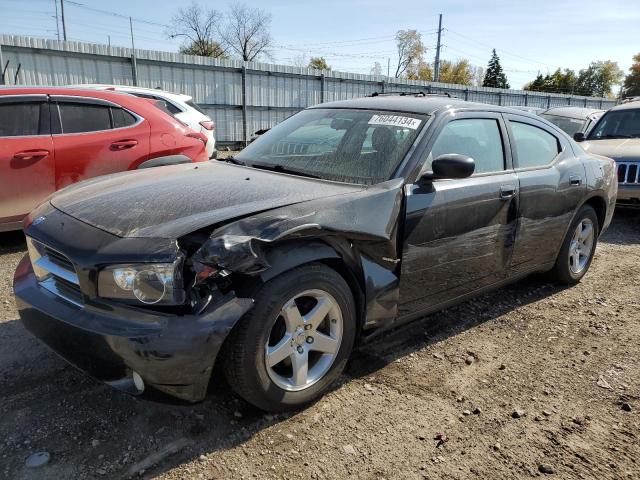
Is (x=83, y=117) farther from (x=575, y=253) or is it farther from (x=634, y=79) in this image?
(x=634, y=79)

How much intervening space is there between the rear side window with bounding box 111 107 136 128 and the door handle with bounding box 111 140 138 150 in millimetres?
219

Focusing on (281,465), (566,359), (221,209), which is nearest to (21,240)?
(221,209)

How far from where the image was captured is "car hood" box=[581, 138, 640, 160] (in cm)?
735

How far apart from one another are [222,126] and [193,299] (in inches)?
546

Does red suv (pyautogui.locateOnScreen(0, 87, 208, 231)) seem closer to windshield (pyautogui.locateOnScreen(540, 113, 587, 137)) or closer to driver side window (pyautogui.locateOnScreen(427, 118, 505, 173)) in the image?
driver side window (pyautogui.locateOnScreen(427, 118, 505, 173))

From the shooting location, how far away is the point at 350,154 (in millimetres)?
3289

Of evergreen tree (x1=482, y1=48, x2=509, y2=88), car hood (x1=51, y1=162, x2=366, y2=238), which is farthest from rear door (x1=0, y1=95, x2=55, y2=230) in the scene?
evergreen tree (x1=482, y1=48, x2=509, y2=88)

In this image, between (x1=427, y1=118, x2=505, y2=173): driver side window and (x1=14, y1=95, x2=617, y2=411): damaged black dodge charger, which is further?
(x1=427, y1=118, x2=505, y2=173): driver side window

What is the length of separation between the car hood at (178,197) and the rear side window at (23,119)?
7.89 ft

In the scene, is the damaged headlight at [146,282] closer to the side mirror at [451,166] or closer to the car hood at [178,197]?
the car hood at [178,197]

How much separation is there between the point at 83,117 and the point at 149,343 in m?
4.17

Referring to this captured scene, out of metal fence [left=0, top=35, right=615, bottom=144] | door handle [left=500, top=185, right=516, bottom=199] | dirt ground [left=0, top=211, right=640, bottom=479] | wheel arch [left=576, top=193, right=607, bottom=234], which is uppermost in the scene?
metal fence [left=0, top=35, right=615, bottom=144]

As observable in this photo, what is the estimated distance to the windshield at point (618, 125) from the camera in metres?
8.51

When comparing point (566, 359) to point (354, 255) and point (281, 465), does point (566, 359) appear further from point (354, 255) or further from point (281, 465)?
point (281, 465)
